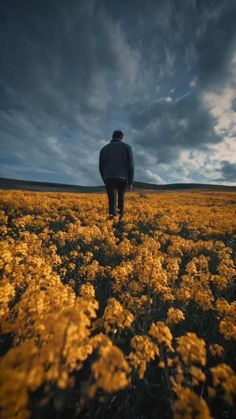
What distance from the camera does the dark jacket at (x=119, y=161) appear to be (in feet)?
28.8

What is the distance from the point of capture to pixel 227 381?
200 centimetres

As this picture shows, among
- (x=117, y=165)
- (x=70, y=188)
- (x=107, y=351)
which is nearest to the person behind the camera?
(x=107, y=351)

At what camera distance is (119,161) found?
8.80 metres

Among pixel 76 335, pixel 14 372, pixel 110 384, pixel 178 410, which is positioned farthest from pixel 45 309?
pixel 178 410

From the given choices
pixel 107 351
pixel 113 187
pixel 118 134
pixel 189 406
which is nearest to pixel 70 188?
pixel 118 134

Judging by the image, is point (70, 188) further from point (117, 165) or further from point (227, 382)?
point (227, 382)

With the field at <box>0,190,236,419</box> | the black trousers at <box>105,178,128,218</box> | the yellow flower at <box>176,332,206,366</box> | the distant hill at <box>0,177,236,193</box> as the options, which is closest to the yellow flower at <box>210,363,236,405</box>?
the field at <box>0,190,236,419</box>

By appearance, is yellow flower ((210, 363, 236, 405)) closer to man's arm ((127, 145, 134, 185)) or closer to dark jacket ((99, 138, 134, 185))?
dark jacket ((99, 138, 134, 185))

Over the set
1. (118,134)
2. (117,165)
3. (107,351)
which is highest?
(118,134)

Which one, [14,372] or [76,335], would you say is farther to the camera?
[76,335]

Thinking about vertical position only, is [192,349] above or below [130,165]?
below

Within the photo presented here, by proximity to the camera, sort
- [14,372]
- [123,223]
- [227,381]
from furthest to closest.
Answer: [123,223]
[227,381]
[14,372]

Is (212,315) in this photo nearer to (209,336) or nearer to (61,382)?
(209,336)

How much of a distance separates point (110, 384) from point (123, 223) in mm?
8477
